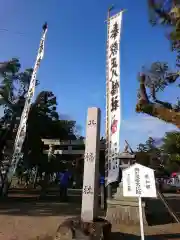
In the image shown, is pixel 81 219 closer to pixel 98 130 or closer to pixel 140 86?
pixel 98 130

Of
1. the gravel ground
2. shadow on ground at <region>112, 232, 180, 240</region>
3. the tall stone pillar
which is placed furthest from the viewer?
the gravel ground

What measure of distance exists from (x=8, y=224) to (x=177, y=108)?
304 inches

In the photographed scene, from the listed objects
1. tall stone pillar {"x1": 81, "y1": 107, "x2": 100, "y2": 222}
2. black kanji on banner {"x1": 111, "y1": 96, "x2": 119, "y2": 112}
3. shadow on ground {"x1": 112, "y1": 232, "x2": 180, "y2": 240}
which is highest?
black kanji on banner {"x1": 111, "y1": 96, "x2": 119, "y2": 112}

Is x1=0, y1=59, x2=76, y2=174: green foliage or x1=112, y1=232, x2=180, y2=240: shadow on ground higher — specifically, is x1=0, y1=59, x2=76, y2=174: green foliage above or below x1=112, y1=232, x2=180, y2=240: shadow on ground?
above

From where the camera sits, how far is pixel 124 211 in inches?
407

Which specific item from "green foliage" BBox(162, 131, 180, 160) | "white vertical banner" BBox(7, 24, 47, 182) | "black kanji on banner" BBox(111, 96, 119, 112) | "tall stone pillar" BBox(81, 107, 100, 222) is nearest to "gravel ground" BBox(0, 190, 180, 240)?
"tall stone pillar" BBox(81, 107, 100, 222)

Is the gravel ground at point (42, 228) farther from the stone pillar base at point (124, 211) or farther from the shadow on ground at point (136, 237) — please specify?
the stone pillar base at point (124, 211)

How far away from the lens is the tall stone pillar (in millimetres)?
7801

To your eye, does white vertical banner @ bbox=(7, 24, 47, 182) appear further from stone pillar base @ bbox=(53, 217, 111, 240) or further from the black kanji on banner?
stone pillar base @ bbox=(53, 217, 111, 240)

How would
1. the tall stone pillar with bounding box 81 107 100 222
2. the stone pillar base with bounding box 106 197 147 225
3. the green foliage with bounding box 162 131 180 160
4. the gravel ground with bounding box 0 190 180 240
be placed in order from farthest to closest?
the green foliage with bounding box 162 131 180 160, the stone pillar base with bounding box 106 197 147 225, the gravel ground with bounding box 0 190 180 240, the tall stone pillar with bounding box 81 107 100 222

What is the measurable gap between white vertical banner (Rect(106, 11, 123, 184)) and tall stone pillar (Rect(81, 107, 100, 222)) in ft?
6.66

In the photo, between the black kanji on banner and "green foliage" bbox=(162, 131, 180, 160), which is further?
"green foliage" bbox=(162, 131, 180, 160)

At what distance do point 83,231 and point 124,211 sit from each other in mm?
3614

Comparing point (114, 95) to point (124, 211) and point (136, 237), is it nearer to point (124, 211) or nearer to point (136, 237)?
point (124, 211)
